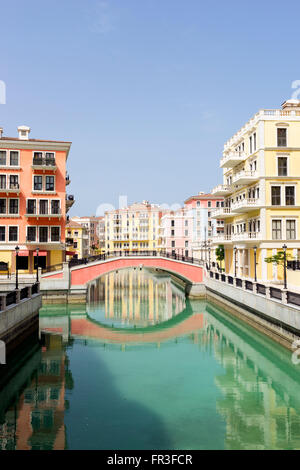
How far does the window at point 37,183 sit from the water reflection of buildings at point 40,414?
26.4 metres

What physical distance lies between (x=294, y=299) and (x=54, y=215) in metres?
28.6

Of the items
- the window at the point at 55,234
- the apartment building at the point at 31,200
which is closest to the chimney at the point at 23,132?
the apartment building at the point at 31,200

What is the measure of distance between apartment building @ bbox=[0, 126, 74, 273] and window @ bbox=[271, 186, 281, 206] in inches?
868

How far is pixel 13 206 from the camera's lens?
135ft

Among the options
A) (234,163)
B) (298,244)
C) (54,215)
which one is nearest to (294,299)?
(298,244)

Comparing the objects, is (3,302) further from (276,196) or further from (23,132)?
(23,132)

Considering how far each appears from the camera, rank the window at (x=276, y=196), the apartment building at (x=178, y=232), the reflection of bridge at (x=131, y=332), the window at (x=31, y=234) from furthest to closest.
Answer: the apartment building at (x=178, y=232), the window at (x=31, y=234), the window at (x=276, y=196), the reflection of bridge at (x=131, y=332)

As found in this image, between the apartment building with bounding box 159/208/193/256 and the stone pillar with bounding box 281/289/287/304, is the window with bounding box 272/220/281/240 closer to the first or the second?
the stone pillar with bounding box 281/289/287/304

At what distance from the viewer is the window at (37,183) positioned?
41.7 metres

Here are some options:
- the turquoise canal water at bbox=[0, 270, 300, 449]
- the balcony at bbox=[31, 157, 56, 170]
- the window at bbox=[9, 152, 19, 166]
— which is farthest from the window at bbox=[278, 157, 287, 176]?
the window at bbox=[9, 152, 19, 166]

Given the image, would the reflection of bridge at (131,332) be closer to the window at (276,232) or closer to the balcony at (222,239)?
the window at (276,232)

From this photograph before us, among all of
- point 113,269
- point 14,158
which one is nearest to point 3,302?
point 113,269

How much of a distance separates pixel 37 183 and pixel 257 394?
111ft
